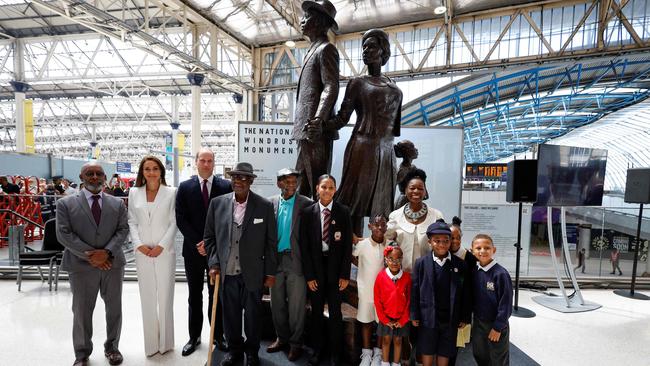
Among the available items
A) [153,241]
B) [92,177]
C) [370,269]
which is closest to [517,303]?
[370,269]

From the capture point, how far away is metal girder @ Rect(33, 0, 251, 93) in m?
7.05

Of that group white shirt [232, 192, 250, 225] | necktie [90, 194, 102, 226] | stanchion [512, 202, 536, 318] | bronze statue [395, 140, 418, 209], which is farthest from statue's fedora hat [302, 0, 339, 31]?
stanchion [512, 202, 536, 318]

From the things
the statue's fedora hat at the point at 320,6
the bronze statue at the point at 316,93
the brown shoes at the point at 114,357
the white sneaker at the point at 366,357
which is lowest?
the brown shoes at the point at 114,357

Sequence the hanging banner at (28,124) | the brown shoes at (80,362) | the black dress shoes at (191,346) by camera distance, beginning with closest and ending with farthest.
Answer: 1. the brown shoes at (80,362)
2. the black dress shoes at (191,346)
3. the hanging banner at (28,124)

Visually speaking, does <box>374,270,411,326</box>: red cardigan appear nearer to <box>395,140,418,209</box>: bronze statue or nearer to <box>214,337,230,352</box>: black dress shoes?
<box>395,140,418,209</box>: bronze statue

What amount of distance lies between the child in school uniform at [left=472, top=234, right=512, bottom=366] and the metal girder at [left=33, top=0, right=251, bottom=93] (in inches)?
340

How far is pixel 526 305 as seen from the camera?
4.87 metres

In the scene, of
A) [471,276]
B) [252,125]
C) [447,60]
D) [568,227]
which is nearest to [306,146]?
[471,276]

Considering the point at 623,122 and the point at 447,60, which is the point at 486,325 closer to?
the point at 447,60

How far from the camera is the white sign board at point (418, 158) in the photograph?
5.46 meters

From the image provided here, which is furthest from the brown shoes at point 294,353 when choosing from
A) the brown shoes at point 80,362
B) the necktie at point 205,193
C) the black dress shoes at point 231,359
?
the brown shoes at point 80,362

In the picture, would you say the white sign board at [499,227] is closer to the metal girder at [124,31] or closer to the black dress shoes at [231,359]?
the black dress shoes at [231,359]

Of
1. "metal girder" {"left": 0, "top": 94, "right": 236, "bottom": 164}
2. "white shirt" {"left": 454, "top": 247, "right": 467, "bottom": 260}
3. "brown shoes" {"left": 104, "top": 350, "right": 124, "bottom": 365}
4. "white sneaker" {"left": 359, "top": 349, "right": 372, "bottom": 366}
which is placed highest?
"metal girder" {"left": 0, "top": 94, "right": 236, "bottom": 164}

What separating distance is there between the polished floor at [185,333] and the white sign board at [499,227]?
101 cm
